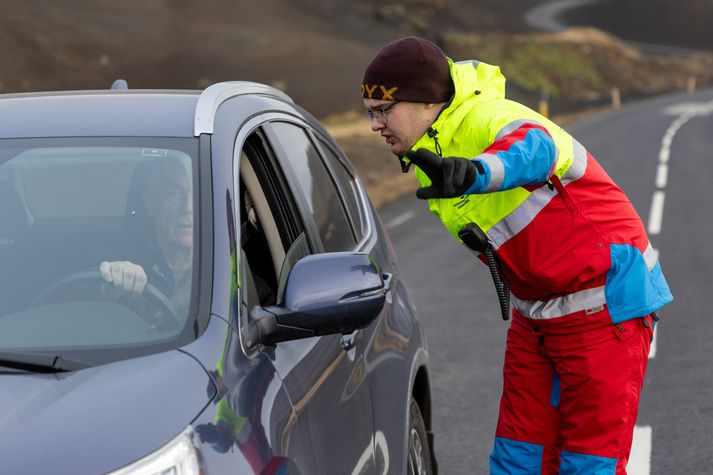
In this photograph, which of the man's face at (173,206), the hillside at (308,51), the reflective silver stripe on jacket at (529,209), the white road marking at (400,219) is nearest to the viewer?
the man's face at (173,206)

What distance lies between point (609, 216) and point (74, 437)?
82.5 inches

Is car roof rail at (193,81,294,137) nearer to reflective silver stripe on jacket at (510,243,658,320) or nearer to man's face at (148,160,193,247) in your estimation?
man's face at (148,160,193,247)

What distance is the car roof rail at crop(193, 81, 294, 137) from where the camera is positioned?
11.1ft

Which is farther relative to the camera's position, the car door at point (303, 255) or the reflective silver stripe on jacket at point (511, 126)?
the reflective silver stripe on jacket at point (511, 126)

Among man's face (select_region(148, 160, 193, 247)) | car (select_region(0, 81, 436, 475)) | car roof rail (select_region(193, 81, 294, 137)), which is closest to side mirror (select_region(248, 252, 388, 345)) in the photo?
car (select_region(0, 81, 436, 475))

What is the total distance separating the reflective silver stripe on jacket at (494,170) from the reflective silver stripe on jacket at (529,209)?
51 centimetres

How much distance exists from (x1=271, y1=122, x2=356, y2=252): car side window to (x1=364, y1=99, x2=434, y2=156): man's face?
335 millimetres

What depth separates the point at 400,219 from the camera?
53.9ft

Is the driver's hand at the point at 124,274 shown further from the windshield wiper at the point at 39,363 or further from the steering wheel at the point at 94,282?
the windshield wiper at the point at 39,363

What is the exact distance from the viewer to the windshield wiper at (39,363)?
2.71 meters

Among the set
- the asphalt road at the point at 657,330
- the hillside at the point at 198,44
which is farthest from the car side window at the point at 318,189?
the hillside at the point at 198,44

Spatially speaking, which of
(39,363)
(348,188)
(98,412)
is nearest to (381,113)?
(348,188)

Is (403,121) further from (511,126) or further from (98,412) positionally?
(98,412)

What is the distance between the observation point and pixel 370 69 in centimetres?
382
